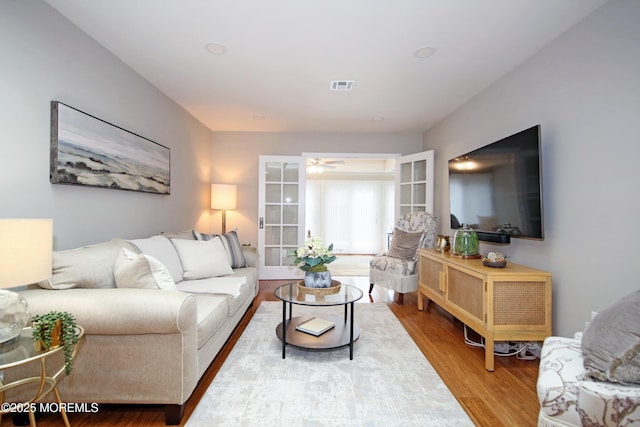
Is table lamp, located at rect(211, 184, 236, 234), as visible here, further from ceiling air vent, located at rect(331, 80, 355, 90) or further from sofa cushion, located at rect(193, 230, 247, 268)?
ceiling air vent, located at rect(331, 80, 355, 90)

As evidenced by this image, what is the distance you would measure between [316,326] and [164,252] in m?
1.42

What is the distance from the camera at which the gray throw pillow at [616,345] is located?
112 centimetres

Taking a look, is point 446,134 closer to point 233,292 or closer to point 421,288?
point 421,288

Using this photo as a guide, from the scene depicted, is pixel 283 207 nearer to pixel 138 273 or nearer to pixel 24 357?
pixel 138 273

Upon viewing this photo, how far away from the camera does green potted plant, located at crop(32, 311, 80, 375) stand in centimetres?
122

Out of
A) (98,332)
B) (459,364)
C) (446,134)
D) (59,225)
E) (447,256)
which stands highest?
(446,134)

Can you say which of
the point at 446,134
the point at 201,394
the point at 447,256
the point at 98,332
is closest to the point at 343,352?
the point at 201,394

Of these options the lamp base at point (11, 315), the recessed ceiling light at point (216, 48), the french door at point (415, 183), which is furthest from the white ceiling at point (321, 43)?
the lamp base at point (11, 315)

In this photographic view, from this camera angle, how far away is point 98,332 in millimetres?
1456

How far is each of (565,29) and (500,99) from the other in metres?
0.81

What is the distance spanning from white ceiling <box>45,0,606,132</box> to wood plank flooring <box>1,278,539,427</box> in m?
2.41

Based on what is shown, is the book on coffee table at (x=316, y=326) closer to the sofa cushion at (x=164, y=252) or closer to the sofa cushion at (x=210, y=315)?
the sofa cushion at (x=210, y=315)

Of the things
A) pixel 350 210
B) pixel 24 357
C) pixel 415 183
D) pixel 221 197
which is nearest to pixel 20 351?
pixel 24 357

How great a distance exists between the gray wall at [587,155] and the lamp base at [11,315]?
122 inches
